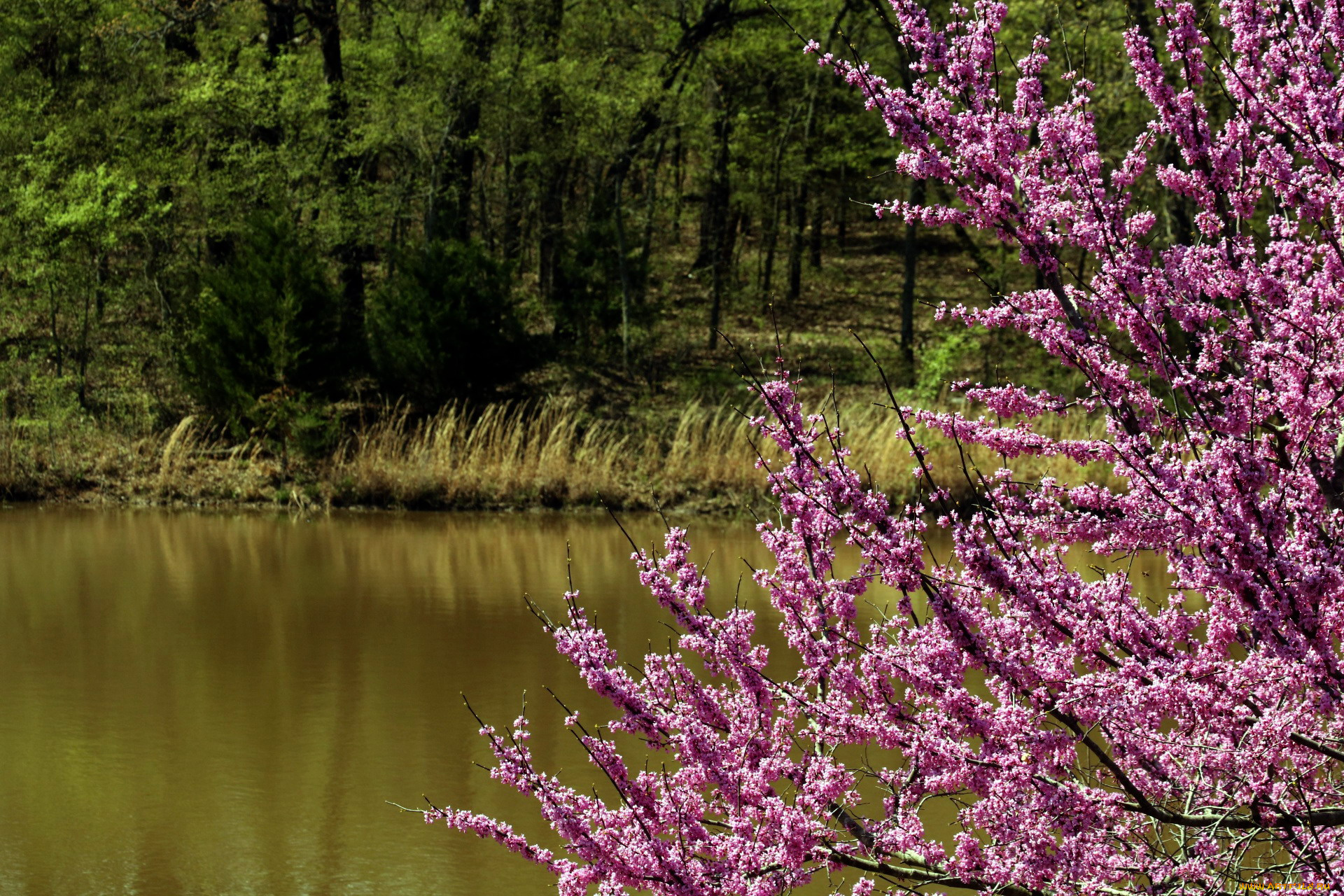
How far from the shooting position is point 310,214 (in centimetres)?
2106

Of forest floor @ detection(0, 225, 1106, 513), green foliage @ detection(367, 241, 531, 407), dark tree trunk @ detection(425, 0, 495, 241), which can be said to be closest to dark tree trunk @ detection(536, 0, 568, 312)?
dark tree trunk @ detection(425, 0, 495, 241)

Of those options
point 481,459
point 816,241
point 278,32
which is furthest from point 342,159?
point 816,241

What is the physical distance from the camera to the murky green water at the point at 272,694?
5.15 meters

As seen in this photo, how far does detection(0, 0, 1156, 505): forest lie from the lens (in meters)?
15.1

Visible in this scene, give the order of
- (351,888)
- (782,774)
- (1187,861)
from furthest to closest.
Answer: (351,888), (782,774), (1187,861)

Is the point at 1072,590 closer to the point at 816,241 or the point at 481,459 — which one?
the point at 481,459

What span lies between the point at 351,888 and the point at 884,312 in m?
23.1

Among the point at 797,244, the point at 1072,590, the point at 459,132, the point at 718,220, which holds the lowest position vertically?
the point at 1072,590

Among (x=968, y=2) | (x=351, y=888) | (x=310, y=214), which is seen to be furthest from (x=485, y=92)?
(x=351, y=888)

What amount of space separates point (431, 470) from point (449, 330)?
2.90m

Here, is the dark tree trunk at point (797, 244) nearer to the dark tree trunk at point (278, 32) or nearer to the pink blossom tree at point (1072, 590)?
the dark tree trunk at point (278, 32)

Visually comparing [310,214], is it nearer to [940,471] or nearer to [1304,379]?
[940,471]

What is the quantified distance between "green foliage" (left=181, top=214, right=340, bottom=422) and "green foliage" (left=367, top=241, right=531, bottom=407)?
2.74 feet

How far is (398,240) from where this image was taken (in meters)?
21.6
